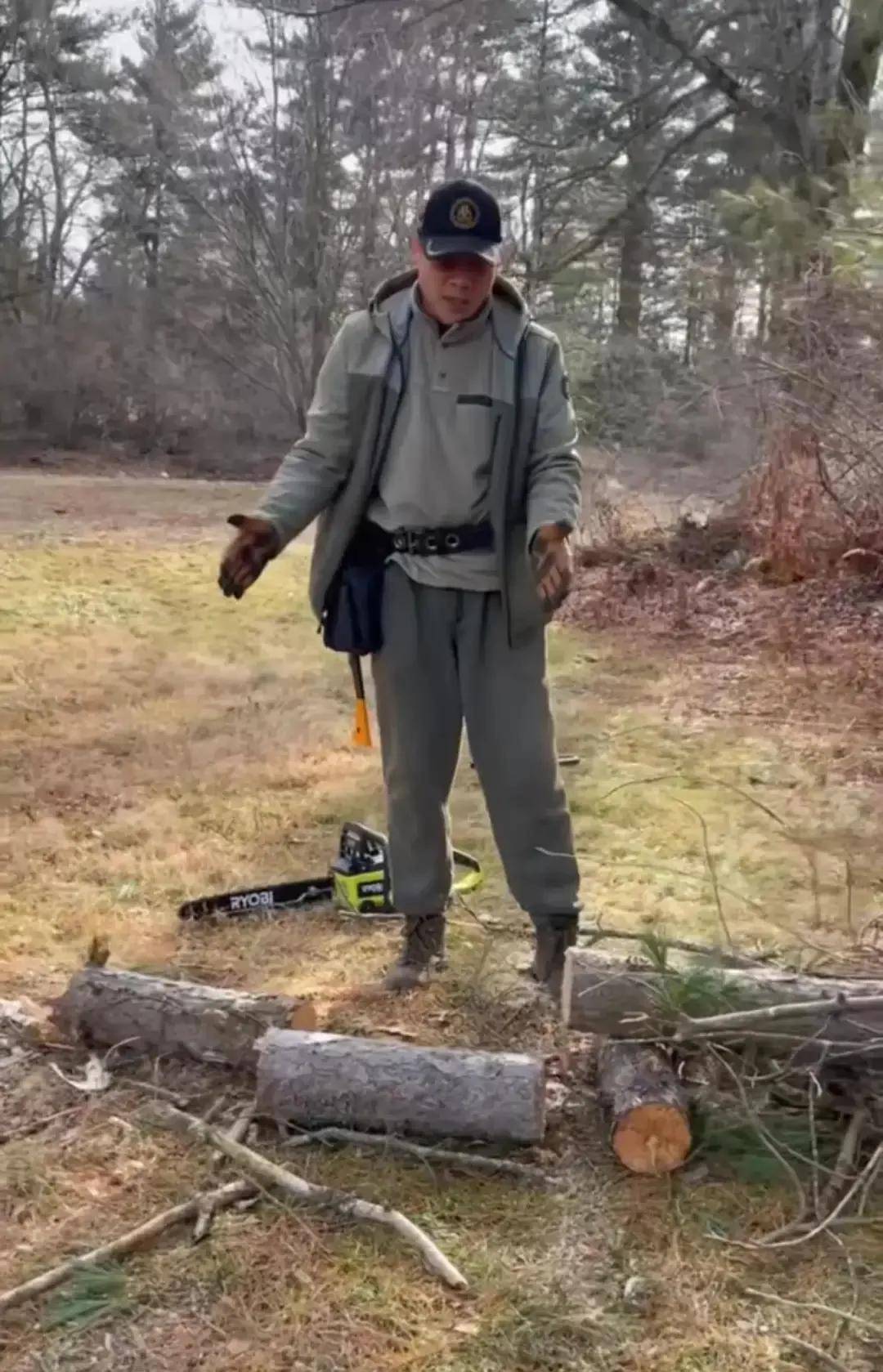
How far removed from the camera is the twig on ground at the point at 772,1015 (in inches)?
101

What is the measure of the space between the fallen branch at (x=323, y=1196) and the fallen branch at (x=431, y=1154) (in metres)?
0.12

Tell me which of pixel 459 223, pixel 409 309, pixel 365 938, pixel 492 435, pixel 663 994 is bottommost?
pixel 365 938

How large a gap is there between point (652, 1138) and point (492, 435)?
1607mm

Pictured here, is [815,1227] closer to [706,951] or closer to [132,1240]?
[706,951]

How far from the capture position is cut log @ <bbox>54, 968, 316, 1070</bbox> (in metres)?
2.92

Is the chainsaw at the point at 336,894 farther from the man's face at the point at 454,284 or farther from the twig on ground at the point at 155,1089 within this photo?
the man's face at the point at 454,284

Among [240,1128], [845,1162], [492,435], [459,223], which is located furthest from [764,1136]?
[459,223]

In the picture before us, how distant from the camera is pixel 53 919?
3.93 m

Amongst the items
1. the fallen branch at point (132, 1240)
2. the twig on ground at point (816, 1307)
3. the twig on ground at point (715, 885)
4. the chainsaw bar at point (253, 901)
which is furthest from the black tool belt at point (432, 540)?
the twig on ground at point (816, 1307)

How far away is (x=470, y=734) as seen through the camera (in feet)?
10.8

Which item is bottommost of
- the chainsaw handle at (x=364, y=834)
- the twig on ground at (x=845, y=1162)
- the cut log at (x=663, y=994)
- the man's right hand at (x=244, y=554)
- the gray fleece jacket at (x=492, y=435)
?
the twig on ground at (x=845, y=1162)

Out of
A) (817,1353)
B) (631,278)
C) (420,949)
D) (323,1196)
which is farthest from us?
(631,278)

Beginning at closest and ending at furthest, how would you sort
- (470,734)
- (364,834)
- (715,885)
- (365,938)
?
(715,885) → (470,734) → (365,938) → (364,834)

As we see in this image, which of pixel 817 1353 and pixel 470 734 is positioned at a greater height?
pixel 470 734
